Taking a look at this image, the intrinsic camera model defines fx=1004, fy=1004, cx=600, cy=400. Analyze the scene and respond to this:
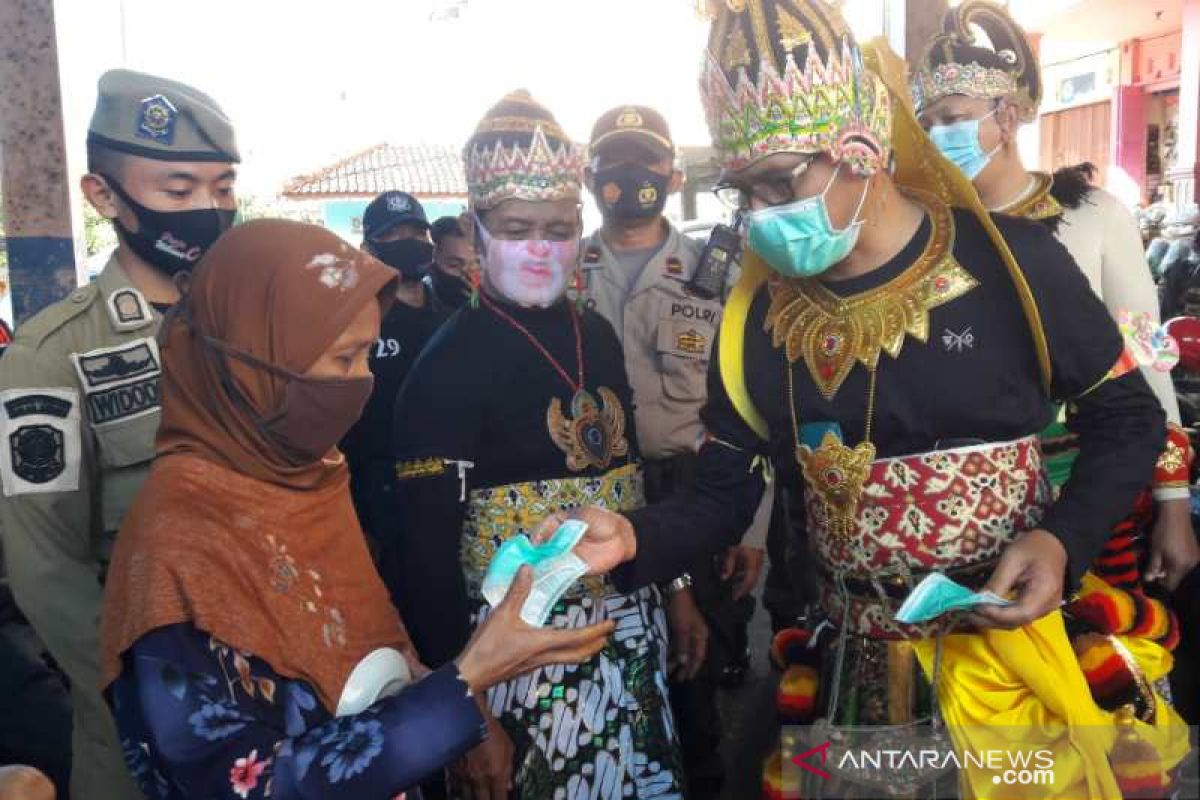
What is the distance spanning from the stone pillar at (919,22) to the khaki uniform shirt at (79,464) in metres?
3.05

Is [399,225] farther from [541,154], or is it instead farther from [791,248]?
[791,248]

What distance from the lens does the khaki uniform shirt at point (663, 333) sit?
12.3 feet

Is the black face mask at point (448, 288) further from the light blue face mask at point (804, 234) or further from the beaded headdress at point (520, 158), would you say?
the light blue face mask at point (804, 234)

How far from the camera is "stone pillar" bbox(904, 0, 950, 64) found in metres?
4.01

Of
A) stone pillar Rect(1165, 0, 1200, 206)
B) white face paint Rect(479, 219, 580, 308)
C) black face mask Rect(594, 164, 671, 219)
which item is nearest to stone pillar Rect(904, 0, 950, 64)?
black face mask Rect(594, 164, 671, 219)

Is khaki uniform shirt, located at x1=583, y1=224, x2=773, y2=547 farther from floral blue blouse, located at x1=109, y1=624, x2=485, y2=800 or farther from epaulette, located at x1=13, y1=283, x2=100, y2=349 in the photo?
floral blue blouse, located at x1=109, y1=624, x2=485, y2=800

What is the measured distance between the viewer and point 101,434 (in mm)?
2314

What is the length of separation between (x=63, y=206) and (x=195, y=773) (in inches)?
153

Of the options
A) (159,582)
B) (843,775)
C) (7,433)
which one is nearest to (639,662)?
(843,775)

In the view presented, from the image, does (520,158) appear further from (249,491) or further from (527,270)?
(249,491)

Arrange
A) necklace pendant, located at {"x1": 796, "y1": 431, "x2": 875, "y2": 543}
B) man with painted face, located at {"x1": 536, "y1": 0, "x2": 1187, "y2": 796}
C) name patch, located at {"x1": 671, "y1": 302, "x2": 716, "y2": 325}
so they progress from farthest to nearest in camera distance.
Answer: name patch, located at {"x1": 671, "y1": 302, "x2": 716, "y2": 325}, necklace pendant, located at {"x1": 796, "y1": 431, "x2": 875, "y2": 543}, man with painted face, located at {"x1": 536, "y1": 0, "x2": 1187, "y2": 796}

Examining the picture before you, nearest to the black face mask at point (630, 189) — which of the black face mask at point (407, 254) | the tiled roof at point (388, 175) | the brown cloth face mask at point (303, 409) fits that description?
the black face mask at point (407, 254)

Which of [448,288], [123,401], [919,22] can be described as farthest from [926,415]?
[448,288]

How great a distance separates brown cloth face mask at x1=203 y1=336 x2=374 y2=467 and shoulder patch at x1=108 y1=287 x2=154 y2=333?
0.89 metres
